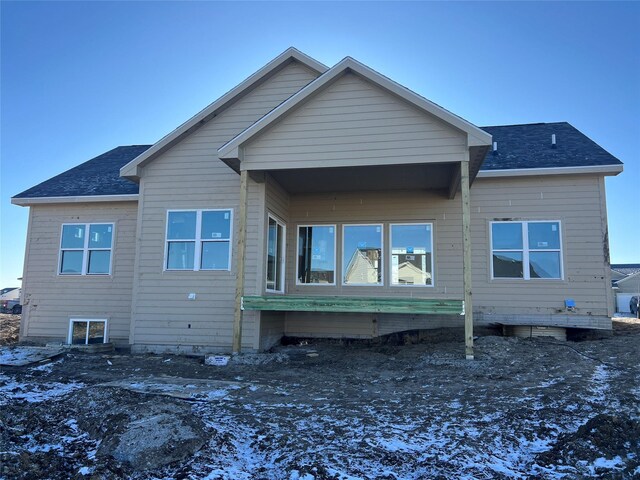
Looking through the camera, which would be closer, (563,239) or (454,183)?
(454,183)

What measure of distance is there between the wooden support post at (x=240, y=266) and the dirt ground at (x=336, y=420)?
77cm

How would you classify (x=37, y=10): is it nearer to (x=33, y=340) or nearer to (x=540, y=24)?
(x=33, y=340)

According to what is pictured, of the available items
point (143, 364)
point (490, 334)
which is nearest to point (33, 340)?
point (143, 364)

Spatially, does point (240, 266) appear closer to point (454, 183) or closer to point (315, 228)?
point (315, 228)

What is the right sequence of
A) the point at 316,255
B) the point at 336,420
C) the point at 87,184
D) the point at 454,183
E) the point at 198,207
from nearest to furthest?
the point at 336,420, the point at 454,183, the point at 198,207, the point at 316,255, the point at 87,184

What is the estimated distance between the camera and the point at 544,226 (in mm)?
9422

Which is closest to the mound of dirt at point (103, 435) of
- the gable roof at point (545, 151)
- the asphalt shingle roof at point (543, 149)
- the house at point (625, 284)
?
the gable roof at point (545, 151)

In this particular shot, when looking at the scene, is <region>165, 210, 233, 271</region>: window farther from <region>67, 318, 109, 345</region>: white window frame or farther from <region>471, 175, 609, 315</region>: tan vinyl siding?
<region>471, 175, 609, 315</region>: tan vinyl siding

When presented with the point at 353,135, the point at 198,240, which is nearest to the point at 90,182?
the point at 198,240

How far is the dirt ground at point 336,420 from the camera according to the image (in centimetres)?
343

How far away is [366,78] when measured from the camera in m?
7.84

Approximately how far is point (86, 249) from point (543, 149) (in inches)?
457

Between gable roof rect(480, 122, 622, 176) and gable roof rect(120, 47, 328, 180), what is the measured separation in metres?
4.74

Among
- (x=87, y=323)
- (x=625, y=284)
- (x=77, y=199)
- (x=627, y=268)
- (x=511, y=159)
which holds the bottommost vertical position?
(x=87, y=323)
